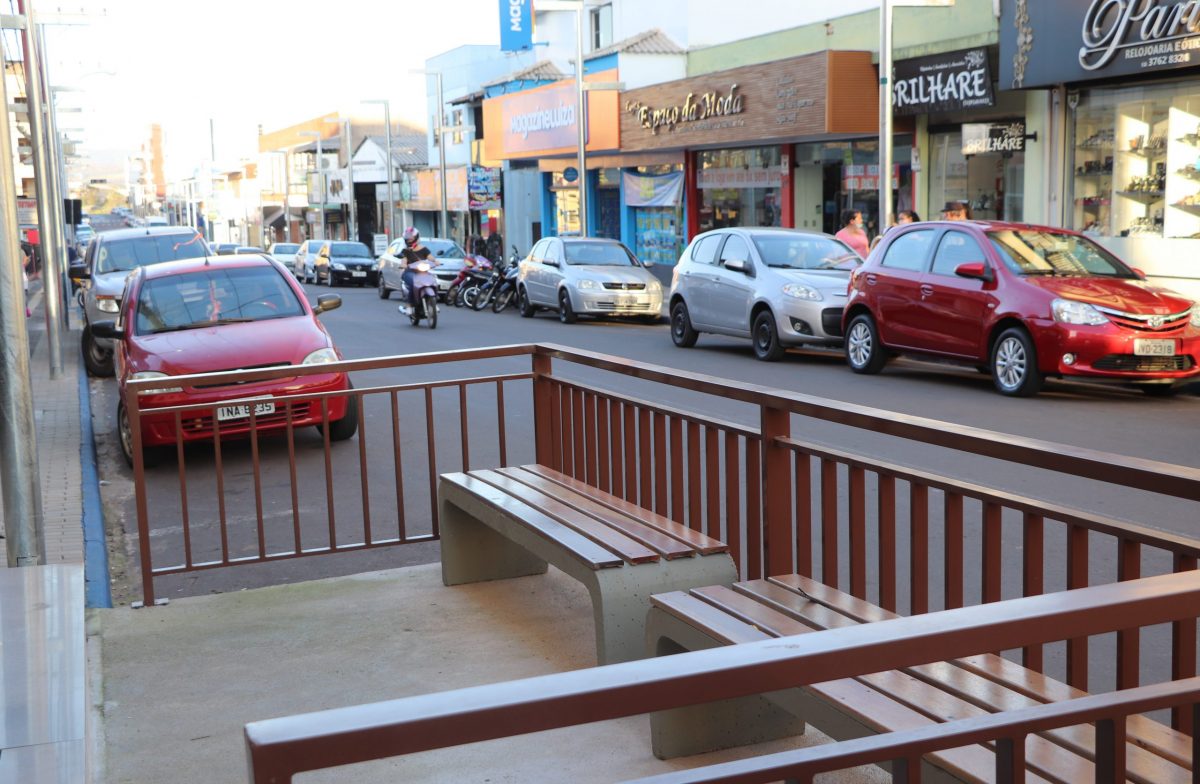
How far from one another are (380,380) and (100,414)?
323cm

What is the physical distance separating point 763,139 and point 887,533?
931 inches

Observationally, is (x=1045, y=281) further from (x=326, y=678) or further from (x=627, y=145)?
(x=627, y=145)

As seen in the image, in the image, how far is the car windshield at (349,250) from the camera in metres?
45.3

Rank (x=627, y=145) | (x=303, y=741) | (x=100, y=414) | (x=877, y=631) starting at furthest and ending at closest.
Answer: (x=627, y=145), (x=100, y=414), (x=877, y=631), (x=303, y=741)

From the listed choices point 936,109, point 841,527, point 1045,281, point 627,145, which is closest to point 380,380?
point 1045,281

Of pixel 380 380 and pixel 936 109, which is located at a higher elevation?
pixel 936 109

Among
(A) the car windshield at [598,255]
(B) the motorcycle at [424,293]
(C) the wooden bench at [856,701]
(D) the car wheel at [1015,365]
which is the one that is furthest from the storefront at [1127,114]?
(C) the wooden bench at [856,701]

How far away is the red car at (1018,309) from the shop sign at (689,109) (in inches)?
507

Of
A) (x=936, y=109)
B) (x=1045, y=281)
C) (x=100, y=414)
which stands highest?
(x=936, y=109)

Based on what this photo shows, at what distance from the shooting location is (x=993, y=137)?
68.8 ft

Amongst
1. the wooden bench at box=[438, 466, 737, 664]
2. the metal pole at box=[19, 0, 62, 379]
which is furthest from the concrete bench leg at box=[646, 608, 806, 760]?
the metal pole at box=[19, 0, 62, 379]

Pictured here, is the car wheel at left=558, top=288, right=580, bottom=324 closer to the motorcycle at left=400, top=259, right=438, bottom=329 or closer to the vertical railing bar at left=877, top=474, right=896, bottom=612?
the motorcycle at left=400, top=259, right=438, bottom=329

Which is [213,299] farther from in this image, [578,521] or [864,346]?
[578,521]

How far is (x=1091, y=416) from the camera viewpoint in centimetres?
1182
